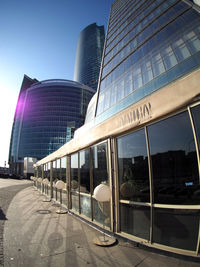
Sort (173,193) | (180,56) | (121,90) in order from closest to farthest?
1. (173,193)
2. (180,56)
3. (121,90)

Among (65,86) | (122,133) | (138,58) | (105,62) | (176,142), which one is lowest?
(176,142)

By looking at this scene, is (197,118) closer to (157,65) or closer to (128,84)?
(157,65)

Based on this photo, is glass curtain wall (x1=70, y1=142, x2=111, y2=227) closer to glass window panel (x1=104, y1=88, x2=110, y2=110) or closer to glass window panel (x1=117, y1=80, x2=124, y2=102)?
glass window panel (x1=117, y1=80, x2=124, y2=102)

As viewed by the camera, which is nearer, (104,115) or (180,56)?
(180,56)

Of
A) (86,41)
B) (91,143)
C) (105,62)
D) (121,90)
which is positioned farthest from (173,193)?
(86,41)

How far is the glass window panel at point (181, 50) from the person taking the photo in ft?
40.5

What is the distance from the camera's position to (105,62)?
24.9 m

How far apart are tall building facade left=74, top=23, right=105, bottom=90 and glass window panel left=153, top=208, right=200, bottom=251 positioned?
141 meters

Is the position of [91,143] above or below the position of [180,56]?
below

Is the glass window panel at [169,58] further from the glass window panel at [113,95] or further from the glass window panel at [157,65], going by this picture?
the glass window panel at [113,95]

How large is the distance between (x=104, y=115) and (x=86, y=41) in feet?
583

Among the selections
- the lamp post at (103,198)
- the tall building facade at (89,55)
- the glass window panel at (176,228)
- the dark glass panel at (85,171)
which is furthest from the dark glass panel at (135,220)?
the tall building facade at (89,55)

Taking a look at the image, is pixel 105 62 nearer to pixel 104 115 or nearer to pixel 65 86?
pixel 104 115

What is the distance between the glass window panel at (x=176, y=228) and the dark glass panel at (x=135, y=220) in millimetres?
246
